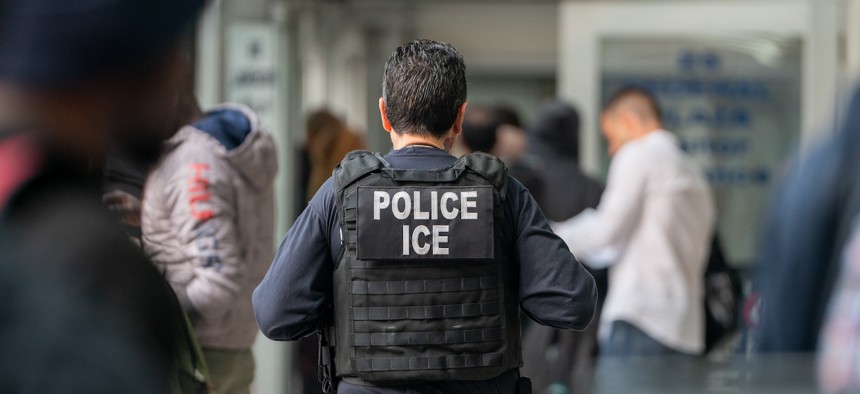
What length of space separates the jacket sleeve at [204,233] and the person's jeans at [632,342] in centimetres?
228

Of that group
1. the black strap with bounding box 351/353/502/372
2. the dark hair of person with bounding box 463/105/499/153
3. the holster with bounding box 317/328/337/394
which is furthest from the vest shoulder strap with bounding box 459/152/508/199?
the dark hair of person with bounding box 463/105/499/153

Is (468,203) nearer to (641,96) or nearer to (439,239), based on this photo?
(439,239)

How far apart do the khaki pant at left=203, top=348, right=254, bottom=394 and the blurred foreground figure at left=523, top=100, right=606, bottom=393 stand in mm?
2041

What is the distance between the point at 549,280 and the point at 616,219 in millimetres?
3002

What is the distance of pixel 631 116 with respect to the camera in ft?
21.0

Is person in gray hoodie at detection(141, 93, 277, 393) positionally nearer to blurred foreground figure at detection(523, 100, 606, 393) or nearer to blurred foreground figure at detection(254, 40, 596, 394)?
blurred foreground figure at detection(254, 40, 596, 394)

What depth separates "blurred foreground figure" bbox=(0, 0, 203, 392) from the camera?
121cm

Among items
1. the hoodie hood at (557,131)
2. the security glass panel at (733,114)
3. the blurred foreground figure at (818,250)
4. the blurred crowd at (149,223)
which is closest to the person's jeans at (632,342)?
the blurred crowd at (149,223)

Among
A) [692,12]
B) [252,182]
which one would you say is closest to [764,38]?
[692,12]

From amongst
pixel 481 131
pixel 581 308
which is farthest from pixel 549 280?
pixel 481 131

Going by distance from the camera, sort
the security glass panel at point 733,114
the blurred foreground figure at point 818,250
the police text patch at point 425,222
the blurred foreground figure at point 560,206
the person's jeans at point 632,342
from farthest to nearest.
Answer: the security glass panel at point 733,114
the blurred foreground figure at point 560,206
the person's jeans at point 632,342
the police text patch at point 425,222
the blurred foreground figure at point 818,250

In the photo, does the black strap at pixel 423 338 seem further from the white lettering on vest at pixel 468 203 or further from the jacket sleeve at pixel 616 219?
the jacket sleeve at pixel 616 219

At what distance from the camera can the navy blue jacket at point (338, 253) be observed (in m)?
3.00

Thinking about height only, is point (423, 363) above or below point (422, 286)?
below
